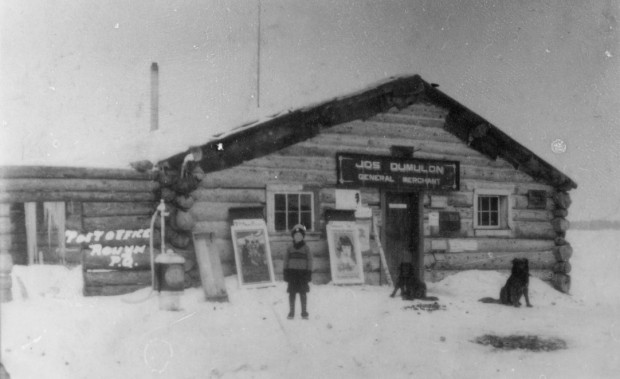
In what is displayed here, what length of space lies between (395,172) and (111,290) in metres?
6.24

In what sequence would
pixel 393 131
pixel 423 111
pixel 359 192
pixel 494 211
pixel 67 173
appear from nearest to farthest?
1. pixel 67 173
2. pixel 359 192
3. pixel 393 131
4. pixel 423 111
5. pixel 494 211

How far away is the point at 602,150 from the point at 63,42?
9.87 metres

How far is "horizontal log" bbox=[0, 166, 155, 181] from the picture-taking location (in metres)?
9.08

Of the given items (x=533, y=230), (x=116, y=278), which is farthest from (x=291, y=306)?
(x=533, y=230)

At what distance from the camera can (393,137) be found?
42.5 ft

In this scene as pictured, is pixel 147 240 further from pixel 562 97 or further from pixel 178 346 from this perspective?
pixel 562 97

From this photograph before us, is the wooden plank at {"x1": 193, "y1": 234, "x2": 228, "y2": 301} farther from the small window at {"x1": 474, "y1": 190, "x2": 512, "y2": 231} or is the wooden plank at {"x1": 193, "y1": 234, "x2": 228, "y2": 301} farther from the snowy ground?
the small window at {"x1": 474, "y1": 190, "x2": 512, "y2": 231}

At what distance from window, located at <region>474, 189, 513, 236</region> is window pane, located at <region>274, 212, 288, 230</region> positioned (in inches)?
195

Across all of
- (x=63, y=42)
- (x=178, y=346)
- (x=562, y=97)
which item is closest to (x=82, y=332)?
(x=178, y=346)

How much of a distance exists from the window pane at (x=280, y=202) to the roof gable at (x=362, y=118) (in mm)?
901

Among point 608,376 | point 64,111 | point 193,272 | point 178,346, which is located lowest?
point 608,376

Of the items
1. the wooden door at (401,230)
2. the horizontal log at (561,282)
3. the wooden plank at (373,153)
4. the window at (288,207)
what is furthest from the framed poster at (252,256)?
the horizontal log at (561,282)

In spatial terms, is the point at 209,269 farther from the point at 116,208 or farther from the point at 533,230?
the point at 533,230

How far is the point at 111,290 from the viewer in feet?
31.9
